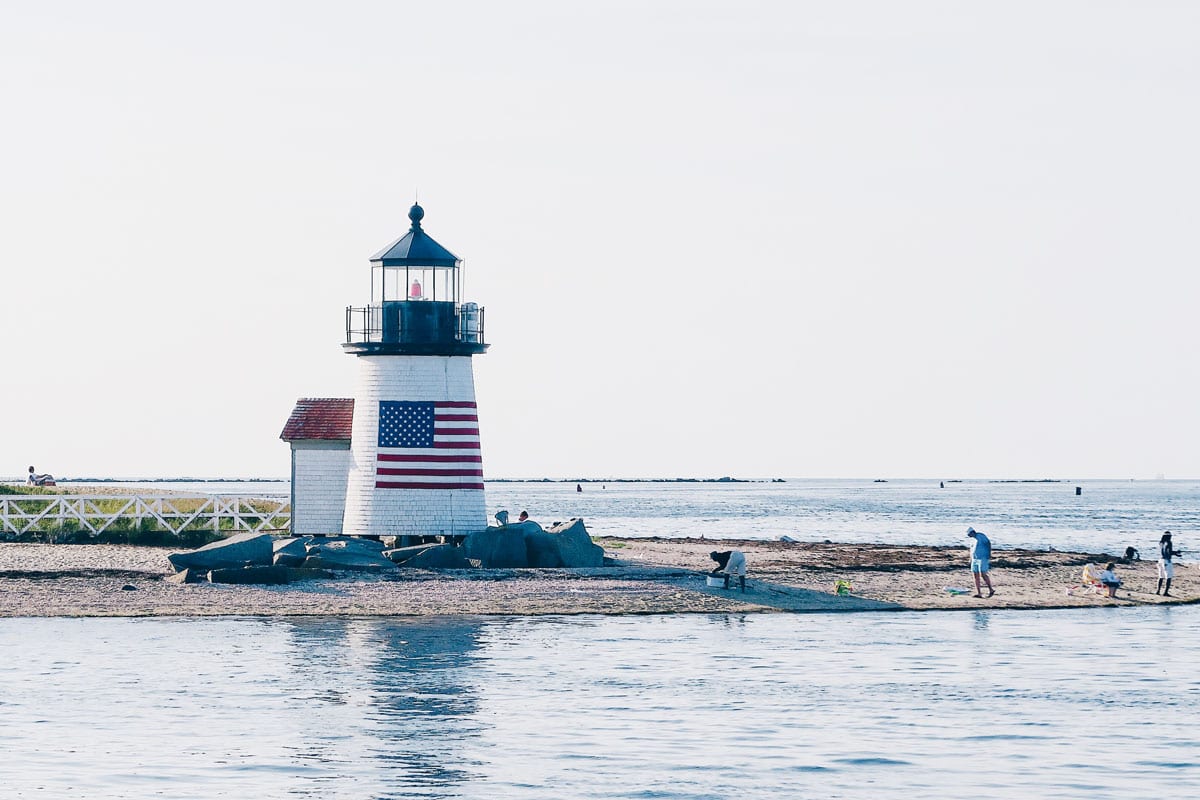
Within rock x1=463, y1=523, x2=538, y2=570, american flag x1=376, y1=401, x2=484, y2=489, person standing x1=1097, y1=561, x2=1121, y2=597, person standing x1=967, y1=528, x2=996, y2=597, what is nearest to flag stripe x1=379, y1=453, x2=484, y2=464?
american flag x1=376, y1=401, x2=484, y2=489

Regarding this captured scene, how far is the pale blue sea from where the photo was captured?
1839cm

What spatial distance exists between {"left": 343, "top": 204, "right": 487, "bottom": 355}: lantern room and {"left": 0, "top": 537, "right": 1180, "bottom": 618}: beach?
5.39 metres

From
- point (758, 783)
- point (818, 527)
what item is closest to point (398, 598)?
point (758, 783)

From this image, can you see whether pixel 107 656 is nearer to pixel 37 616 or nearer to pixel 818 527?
pixel 37 616

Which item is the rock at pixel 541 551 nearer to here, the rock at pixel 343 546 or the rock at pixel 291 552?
the rock at pixel 343 546

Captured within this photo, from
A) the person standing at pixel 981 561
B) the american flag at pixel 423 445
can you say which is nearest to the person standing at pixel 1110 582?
the person standing at pixel 981 561

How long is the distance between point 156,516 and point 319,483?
6683 mm

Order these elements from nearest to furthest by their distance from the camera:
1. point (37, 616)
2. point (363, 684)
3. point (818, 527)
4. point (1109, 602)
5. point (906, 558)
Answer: point (363, 684), point (37, 616), point (1109, 602), point (906, 558), point (818, 527)

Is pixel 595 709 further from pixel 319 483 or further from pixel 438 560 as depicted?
pixel 319 483

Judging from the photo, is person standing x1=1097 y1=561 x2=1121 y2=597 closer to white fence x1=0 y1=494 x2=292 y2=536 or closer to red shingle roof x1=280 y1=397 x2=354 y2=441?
red shingle roof x1=280 y1=397 x2=354 y2=441

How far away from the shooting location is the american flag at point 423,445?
39.5m

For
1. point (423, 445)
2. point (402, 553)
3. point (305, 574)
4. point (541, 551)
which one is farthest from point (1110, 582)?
point (305, 574)

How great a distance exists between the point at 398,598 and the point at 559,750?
14.8 metres

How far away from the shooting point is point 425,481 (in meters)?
39.8
